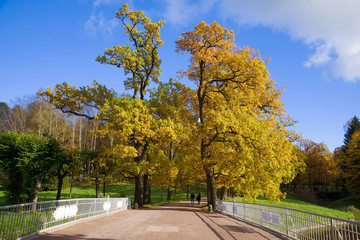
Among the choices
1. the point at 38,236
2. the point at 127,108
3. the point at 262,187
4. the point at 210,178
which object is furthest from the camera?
the point at 210,178

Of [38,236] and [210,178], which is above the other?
[210,178]

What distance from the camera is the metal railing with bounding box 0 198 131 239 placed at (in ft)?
21.0

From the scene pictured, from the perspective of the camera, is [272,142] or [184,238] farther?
[272,142]

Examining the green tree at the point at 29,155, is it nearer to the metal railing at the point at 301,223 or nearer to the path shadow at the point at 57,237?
the path shadow at the point at 57,237

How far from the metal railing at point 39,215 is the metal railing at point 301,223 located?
8.47 m

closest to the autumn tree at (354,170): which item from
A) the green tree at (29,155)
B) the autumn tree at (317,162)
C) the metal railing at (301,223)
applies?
the autumn tree at (317,162)

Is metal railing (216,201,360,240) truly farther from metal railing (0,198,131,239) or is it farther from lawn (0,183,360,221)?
metal railing (0,198,131,239)

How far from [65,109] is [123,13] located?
1025 cm

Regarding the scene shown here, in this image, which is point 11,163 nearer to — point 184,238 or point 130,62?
point 130,62

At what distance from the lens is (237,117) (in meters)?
17.1

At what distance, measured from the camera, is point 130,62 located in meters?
22.0

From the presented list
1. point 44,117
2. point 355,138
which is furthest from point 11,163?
point 355,138

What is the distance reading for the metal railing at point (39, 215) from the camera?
21.0ft

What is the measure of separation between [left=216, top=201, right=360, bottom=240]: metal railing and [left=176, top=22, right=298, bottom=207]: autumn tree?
3.07 metres
